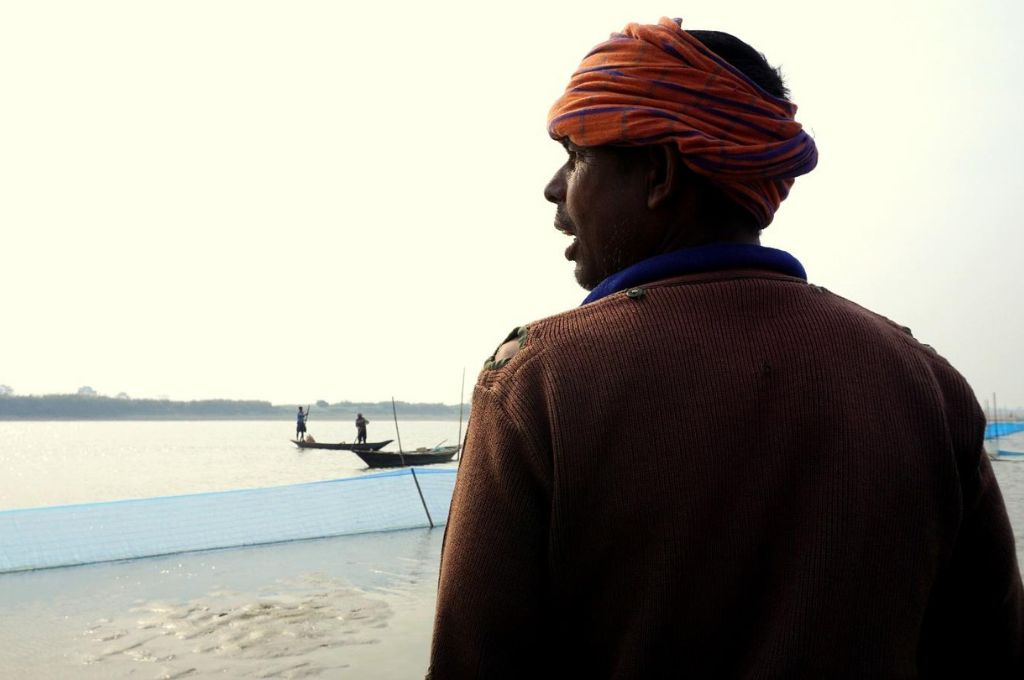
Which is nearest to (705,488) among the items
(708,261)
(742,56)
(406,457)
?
(708,261)

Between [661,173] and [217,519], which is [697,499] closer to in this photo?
[661,173]

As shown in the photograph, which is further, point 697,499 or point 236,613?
point 236,613

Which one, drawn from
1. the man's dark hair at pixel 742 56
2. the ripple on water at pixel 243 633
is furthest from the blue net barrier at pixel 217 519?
the man's dark hair at pixel 742 56

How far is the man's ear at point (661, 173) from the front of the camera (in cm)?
108

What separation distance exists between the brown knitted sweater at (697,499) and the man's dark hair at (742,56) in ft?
1.02

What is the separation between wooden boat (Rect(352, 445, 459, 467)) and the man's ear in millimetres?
21244

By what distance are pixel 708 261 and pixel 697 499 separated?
0.94 feet

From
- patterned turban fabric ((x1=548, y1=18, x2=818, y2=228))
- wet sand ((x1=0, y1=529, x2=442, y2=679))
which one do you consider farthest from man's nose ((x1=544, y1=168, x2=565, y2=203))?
wet sand ((x1=0, y1=529, x2=442, y2=679))

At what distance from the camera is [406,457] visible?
22.4 metres

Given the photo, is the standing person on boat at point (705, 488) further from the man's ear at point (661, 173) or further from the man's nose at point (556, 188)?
the man's nose at point (556, 188)

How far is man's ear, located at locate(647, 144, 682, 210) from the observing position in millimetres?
1075

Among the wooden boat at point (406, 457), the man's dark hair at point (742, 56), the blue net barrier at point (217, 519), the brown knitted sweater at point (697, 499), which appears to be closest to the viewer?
the brown knitted sweater at point (697, 499)

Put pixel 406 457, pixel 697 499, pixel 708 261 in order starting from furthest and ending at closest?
pixel 406 457 < pixel 708 261 < pixel 697 499

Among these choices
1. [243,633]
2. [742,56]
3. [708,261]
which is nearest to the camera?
[708,261]
